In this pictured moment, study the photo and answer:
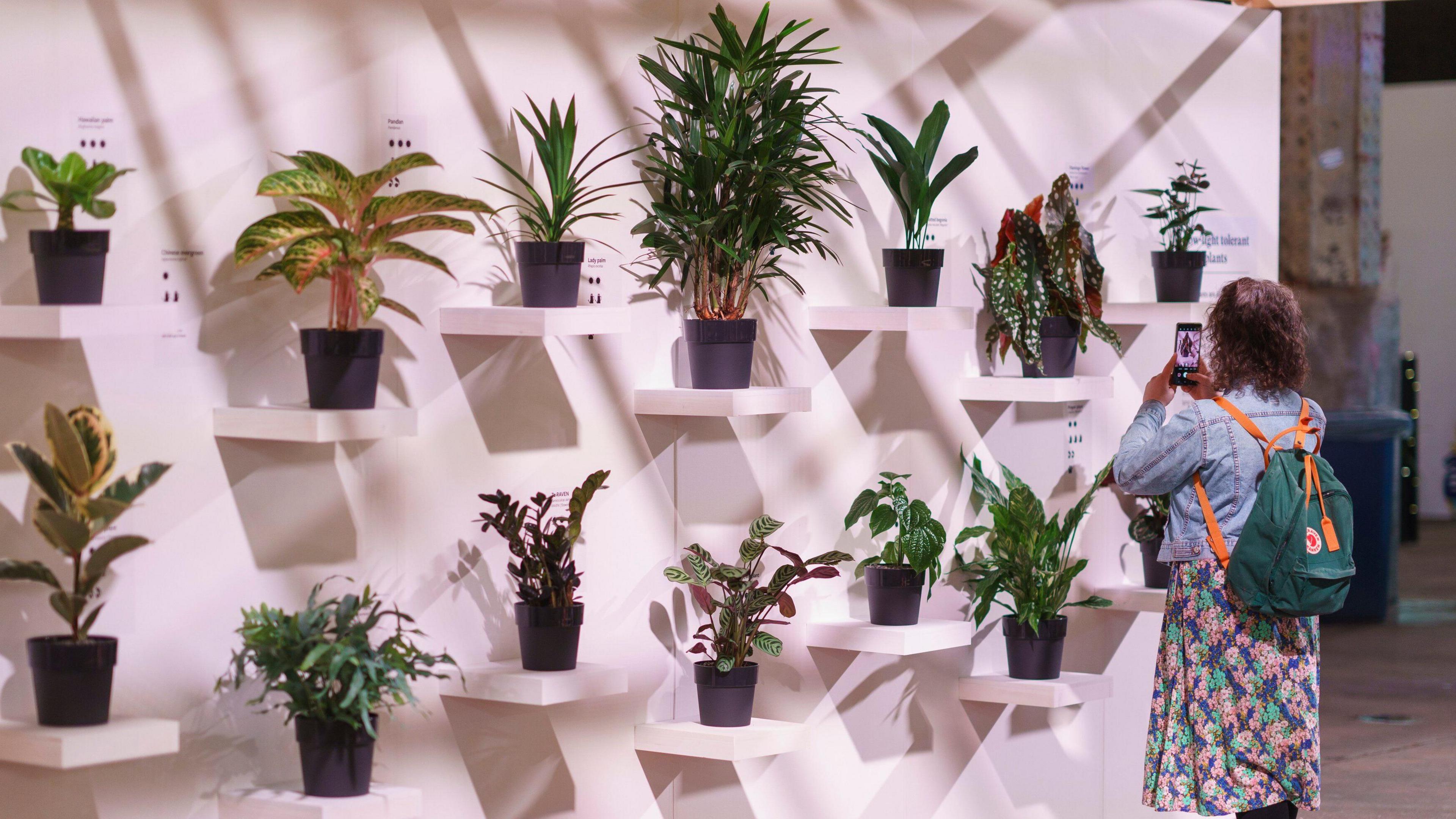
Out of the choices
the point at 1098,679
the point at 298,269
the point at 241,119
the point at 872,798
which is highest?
the point at 241,119

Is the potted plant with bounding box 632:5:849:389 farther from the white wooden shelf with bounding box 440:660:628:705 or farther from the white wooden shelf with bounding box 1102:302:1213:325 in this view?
the white wooden shelf with bounding box 1102:302:1213:325

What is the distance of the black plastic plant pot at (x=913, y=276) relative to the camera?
436 cm

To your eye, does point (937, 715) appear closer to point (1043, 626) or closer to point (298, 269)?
point (1043, 626)

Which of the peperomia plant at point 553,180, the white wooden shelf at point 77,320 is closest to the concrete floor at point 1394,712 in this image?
the peperomia plant at point 553,180

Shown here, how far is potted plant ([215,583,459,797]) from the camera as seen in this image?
310 cm

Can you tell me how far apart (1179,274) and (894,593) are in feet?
5.16

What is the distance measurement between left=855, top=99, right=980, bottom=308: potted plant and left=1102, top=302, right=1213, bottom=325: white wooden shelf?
0.88 metres

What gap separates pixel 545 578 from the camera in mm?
3646

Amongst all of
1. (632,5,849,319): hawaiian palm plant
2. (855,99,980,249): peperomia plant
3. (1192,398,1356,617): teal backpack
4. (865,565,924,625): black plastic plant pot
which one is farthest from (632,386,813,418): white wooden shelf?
(1192,398,1356,617): teal backpack

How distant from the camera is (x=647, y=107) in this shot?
13.2 feet

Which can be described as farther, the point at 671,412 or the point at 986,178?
the point at 986,178

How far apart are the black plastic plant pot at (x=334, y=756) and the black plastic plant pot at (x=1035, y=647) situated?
2.23 metres

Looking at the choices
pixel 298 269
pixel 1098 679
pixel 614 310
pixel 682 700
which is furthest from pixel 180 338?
pixel 1098 679

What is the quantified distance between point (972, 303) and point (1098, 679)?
3.99ft
